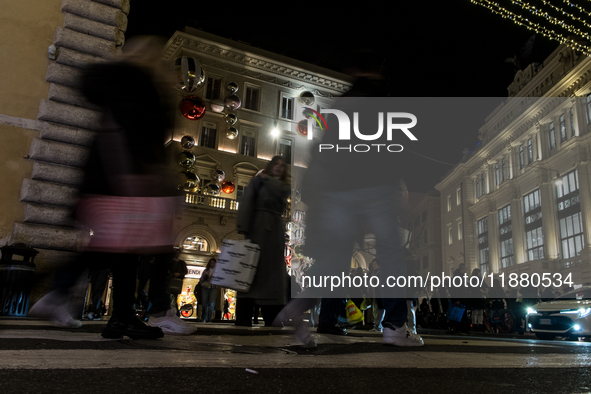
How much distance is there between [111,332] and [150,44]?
189 centimetres

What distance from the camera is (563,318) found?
29.2 feet

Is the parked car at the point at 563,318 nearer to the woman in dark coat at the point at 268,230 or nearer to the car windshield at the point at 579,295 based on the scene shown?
the car windshield at the point at 579,295

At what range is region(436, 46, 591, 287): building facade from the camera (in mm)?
28234

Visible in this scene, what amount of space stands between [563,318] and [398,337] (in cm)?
720

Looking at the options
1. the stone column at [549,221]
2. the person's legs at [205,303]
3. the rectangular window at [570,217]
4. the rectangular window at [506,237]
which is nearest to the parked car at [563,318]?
the person's legs at [205,303]

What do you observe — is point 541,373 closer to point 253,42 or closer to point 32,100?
point 32,100

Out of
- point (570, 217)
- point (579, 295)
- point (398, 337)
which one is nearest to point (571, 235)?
point (570, 217)

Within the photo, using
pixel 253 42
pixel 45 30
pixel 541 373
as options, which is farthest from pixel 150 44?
pixel 253 42

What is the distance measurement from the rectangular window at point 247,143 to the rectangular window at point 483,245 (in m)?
24.3

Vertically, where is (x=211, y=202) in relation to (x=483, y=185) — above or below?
below

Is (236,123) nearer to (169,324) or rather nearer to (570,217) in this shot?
(570,217)

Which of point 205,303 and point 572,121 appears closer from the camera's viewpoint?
point 205,303

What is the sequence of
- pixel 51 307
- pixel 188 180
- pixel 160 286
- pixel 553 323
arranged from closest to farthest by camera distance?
pixel 51 307, pixel 160 286, pixel 553 323, pixel 188 180

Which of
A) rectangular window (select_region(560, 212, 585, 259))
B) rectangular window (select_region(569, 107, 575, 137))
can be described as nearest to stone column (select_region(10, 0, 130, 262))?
rectangular window (select_region(560, 212, 585, 259))
